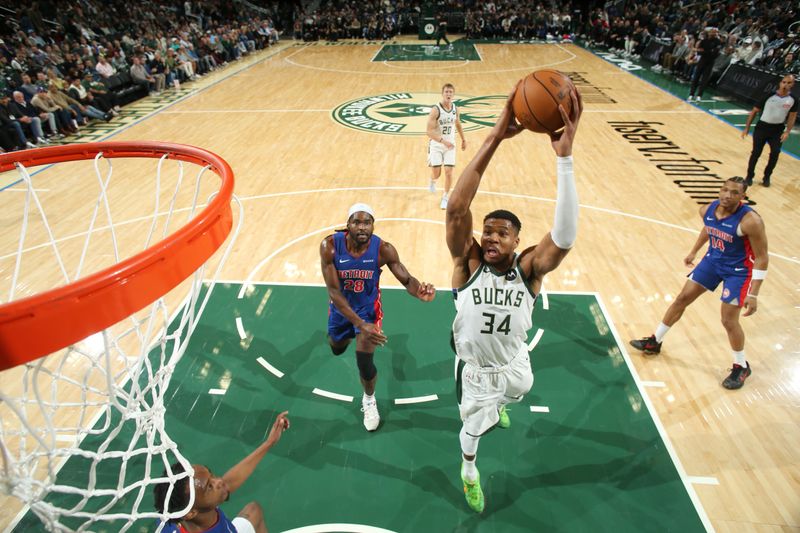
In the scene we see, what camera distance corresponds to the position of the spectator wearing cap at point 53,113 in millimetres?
10969

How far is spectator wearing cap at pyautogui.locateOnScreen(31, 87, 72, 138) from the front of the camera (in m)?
11.0

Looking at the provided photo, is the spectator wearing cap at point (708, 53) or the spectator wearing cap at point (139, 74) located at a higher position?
the spectator wearing cap at point (708, 53)

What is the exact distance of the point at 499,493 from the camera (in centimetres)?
341

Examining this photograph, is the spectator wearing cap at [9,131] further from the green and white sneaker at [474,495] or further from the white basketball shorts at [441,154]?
the green and white sneaker at [474,495]

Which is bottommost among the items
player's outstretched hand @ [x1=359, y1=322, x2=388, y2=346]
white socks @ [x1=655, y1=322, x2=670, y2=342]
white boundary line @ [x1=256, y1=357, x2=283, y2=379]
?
white boundary line @ [x1=256, y1=357, x2=283, y2=379]

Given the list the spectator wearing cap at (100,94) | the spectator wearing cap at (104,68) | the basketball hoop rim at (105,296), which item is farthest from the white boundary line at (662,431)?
the spectator wearing cap at (104,68)

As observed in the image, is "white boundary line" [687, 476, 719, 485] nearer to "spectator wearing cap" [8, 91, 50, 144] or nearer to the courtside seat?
"spectator wearing cap" [8, 91, 50, 144]

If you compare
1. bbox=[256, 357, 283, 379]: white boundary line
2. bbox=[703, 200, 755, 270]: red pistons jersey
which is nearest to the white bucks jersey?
bbox=[703, 200, 755, 270]: red pistons jersey

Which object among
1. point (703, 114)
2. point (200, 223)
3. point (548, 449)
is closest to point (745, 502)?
point (548, 449)

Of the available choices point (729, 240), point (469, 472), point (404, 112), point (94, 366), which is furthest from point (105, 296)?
point (404, 112)

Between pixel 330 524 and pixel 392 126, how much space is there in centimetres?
986

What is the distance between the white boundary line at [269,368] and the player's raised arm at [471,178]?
2.62 m

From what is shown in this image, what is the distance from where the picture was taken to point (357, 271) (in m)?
3.73

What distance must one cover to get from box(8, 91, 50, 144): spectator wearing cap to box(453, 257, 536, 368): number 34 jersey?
11578 millimetres
